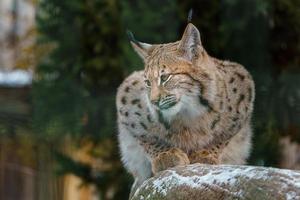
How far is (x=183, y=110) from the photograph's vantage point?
3338 millimetres

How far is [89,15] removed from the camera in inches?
215

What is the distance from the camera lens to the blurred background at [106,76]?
507 cm

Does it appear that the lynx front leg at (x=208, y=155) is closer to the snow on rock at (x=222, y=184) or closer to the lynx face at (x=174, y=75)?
the lynx face at (x=174, y=75)

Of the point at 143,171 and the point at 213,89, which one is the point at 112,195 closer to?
the point at 143,171

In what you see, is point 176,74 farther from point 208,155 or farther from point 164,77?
point 208,155

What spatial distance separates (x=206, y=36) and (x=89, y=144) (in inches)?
43.1

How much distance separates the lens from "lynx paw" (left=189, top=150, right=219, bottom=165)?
11.3ft

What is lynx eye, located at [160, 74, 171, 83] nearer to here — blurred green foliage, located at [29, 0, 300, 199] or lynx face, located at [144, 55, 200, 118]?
lynx face, located at [144, 55, 200, 118]

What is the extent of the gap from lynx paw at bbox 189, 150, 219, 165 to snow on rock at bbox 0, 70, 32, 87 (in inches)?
98.4

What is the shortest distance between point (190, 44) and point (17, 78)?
10.2 feet

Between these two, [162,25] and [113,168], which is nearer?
[162,25]

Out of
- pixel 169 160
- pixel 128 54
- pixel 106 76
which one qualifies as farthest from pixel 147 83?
pixel 106 76

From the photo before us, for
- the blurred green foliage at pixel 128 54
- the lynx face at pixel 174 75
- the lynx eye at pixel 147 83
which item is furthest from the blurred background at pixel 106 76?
the lynx eye at pixel 147 83

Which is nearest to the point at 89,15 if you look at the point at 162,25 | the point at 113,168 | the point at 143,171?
the point at 162,25
